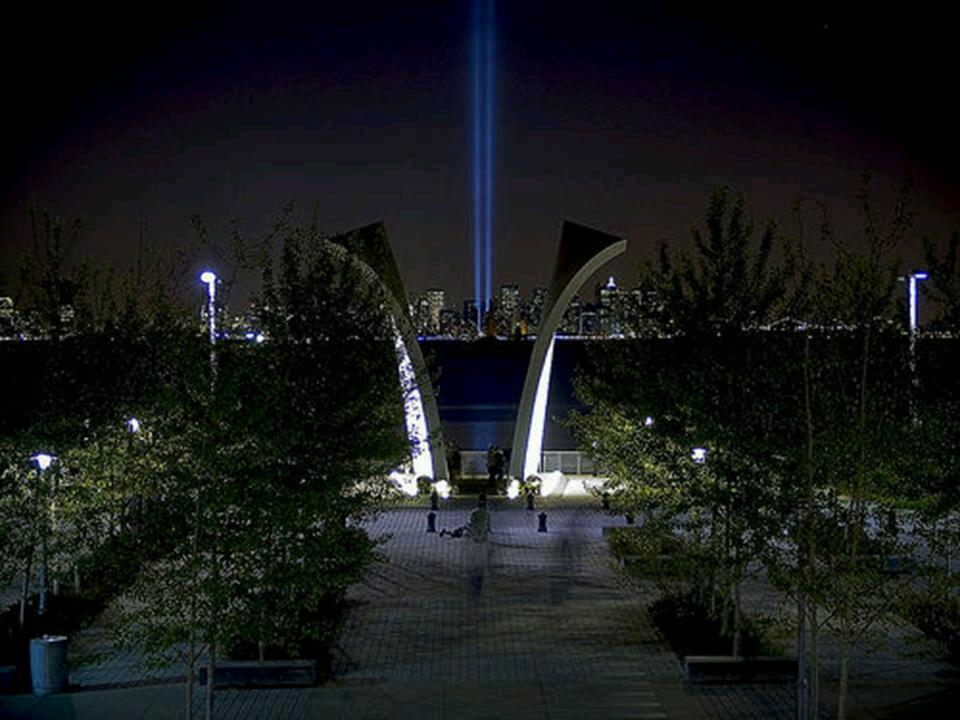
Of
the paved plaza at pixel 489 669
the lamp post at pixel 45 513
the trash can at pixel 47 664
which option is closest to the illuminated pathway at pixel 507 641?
Answer: the paved plaza at pixel 489 669

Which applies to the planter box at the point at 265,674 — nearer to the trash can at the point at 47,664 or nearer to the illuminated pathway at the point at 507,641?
the illuminated pathway at the point at 507,641

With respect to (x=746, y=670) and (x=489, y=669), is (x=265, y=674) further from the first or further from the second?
(x=746, y=670)

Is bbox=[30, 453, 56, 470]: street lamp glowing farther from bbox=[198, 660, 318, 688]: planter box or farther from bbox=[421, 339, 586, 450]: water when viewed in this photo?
bbox=[421, 339, 586, 450]: water

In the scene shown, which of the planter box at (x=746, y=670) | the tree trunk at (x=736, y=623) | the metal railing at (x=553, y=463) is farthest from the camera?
the metal railing at (x=553, y=463)

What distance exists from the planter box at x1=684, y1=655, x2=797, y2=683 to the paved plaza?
199 millimetres

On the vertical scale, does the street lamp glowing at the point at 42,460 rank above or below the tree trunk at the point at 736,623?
above

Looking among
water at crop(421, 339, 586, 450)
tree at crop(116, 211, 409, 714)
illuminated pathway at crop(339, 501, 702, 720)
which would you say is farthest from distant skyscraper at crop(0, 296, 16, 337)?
water at crop(421, 339, 586, 450)

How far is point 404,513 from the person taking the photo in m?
35.3

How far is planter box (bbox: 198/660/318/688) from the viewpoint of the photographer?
17.6 m

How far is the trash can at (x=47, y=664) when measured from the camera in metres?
17.2

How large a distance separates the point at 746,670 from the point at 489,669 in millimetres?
3747

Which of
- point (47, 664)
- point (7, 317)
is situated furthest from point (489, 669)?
point (7, 317)

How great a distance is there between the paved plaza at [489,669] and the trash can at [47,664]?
19cm

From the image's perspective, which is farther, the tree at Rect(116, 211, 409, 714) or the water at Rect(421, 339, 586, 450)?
the water at Rect(421, 339, 586, 450)
